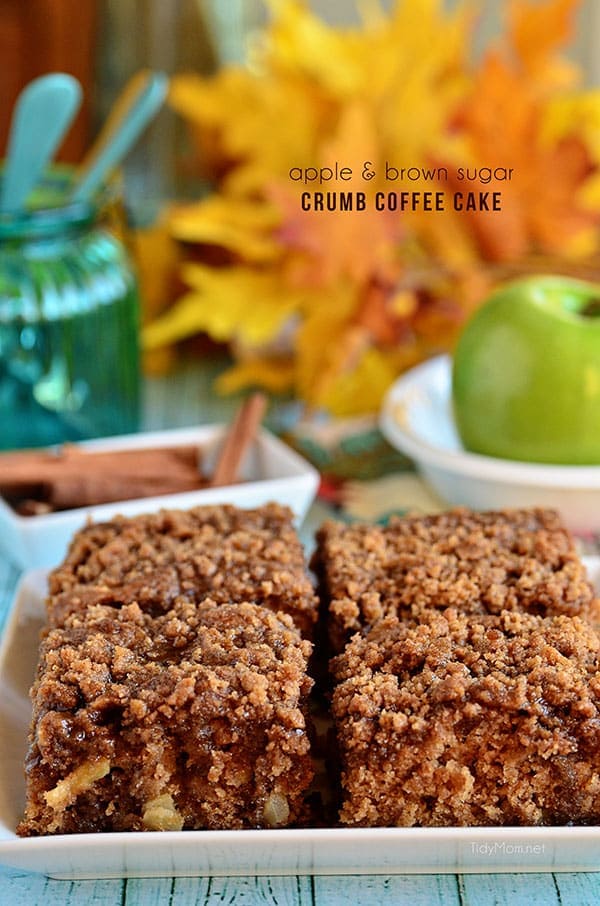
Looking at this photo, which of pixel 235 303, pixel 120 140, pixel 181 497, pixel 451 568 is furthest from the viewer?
pixel 235 303

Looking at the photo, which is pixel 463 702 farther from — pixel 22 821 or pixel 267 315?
pixel 267 315

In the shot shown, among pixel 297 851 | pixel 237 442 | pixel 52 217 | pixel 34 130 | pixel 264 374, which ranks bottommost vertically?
pixel 264 374

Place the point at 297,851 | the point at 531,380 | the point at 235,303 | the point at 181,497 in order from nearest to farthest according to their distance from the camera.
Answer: the point at 297,851
the point at 181,497
the point at 531,380
the point at 235,303

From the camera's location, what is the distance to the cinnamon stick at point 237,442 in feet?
5.02

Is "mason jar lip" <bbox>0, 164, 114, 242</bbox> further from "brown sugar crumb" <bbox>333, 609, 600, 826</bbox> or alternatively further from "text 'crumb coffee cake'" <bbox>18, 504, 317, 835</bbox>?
"brown sugar crumb" <bbox>333, 609, 600, 826</bbox>

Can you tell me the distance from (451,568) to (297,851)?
1.15 feet

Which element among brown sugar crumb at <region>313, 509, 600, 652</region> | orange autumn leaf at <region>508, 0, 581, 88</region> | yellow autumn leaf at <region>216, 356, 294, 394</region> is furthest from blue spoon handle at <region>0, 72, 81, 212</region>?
orange autumn leaf at <region>508, 0, 581, 88</region>

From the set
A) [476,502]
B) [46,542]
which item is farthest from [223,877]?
[476,502]

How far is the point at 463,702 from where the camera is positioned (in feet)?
2.94

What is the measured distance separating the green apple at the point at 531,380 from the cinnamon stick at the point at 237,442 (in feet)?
0.97

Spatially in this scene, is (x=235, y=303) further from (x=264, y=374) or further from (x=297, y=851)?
(x=297, y=851)

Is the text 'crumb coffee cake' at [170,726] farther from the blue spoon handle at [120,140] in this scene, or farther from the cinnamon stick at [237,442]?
the blue spoon handle at [120,140]

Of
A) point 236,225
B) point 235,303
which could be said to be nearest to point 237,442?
point 235,303

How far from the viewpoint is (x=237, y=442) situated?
1.59 meters
